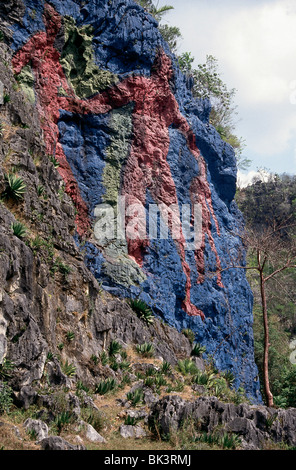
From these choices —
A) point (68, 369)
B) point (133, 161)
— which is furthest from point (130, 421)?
point (133, 161)

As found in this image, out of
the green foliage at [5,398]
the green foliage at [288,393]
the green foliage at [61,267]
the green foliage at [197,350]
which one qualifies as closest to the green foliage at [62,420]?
the green foliage at [5,398]

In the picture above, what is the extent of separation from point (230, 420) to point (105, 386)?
11.2 ft

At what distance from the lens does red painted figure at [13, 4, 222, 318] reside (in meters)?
16.2

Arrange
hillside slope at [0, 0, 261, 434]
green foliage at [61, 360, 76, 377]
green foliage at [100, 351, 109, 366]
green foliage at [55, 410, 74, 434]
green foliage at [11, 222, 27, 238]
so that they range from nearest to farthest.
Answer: green foliage at [55, 410, 74, 434], green foliage at [11, 222, 27, 238], green foliage at [61, 360, 76, 377], hillside slope at [0, 0, 261, 434], green foliage at [100, 351, 109, 366]

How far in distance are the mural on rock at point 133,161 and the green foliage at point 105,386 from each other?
14.5 ft

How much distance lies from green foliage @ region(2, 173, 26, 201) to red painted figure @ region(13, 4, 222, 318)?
487cm

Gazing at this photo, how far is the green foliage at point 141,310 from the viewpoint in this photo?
1491 centimetres

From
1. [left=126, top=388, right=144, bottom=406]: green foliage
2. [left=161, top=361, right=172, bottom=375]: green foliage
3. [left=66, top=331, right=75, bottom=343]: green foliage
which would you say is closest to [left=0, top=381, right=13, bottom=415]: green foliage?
[left=66, top=331, right=75, bottom=343]: green foliage

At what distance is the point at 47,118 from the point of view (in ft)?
52.6

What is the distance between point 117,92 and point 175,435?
561 inches

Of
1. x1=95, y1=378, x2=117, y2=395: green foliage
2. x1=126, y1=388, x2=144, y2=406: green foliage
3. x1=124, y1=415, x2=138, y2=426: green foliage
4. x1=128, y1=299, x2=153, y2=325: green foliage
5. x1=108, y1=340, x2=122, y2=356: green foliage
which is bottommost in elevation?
x1=124, y1=415, x2=138, y2=426: green foliage

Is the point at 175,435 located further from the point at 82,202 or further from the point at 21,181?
the point at 82,202

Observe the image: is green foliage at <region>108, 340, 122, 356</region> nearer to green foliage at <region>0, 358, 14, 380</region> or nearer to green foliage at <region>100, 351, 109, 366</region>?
green foliage at <region>100, 351, 109, 366</region>
